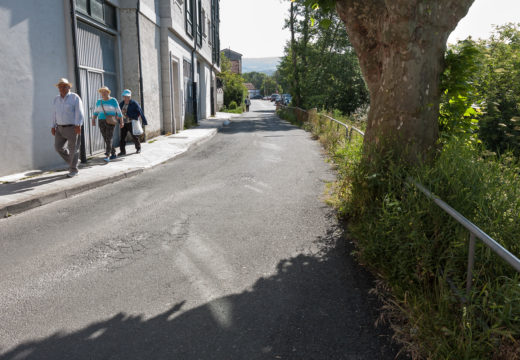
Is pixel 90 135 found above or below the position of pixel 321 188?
above

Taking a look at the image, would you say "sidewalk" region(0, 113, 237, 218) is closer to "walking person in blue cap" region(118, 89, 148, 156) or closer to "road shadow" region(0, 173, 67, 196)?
"road shadow" region(0, 173, 67, 196)

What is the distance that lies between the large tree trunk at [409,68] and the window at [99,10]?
25.7 ft

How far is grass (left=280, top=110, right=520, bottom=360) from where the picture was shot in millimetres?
2389

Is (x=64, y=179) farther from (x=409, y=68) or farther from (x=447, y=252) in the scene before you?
(x=447, y=252)

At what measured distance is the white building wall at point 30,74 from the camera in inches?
292

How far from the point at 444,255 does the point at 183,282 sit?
2.31 m

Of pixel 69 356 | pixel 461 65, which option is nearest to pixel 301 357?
pixel 69 356

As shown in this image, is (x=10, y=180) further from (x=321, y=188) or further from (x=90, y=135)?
(x=321, y=188)

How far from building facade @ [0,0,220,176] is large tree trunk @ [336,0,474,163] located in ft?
21.3

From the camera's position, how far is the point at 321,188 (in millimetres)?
7742

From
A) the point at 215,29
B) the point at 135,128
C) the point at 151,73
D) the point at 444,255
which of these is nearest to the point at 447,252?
the point at 444,255

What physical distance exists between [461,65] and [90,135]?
9039 millimetres

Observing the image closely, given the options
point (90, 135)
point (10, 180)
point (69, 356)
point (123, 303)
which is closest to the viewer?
point (69, 356)

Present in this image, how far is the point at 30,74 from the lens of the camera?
806 cm
